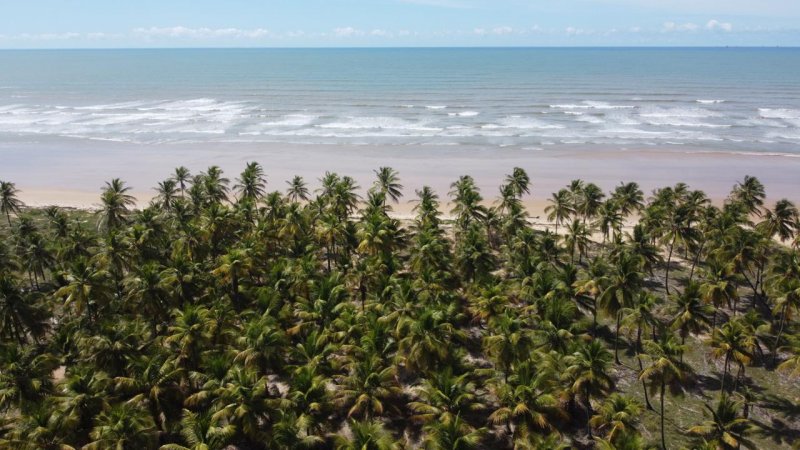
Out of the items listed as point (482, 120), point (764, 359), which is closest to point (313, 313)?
point (764, 359)

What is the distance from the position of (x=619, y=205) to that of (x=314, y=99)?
111093 millimetres

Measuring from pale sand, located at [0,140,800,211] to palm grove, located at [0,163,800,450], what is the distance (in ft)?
78.6

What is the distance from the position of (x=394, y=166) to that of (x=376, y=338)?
55555mm

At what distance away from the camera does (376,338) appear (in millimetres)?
29047

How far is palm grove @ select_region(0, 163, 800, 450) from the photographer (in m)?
24.9

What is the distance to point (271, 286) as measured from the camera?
34.9m

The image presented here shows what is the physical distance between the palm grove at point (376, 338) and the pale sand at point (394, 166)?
24.0 m

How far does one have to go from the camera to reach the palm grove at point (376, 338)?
81.7ft

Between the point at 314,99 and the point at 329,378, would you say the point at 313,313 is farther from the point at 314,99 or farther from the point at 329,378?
the point at 314,99

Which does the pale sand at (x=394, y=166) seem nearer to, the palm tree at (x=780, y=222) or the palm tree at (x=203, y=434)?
the palm tree at (x=780, y=222)

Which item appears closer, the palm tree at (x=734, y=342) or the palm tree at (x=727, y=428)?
the palm tree at (x=727, y=428)

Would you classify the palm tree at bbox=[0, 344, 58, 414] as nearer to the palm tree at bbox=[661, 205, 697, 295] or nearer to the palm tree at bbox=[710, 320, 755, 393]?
the palm tree at bbox=[710, 320, 755, 393]

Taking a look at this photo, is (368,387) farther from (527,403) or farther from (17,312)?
(17,312)

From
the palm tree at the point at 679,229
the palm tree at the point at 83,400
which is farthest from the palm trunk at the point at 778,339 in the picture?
the palm tree at the point at 83,400
